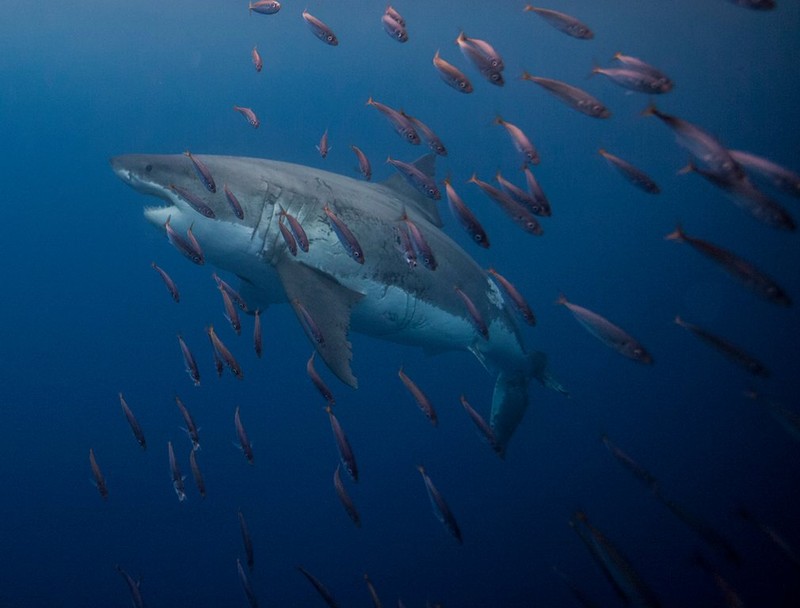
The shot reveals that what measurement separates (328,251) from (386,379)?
19.6 metres

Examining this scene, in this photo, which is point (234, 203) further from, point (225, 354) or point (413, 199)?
point (413, 199)

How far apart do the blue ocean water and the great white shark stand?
5.05 ft

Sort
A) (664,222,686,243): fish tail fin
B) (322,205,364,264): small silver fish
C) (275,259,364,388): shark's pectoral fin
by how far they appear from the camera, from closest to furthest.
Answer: (664,222,686,243): fish tail fin, (322,205,364,264): small silver fish, (275,259,364,388): shark's pectoral fin

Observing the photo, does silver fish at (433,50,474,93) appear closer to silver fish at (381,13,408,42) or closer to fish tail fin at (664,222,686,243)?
silver fish at (381,13,408,42)

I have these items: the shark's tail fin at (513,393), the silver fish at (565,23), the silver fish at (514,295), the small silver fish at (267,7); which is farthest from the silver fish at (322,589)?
the small silver fish at (267,7)

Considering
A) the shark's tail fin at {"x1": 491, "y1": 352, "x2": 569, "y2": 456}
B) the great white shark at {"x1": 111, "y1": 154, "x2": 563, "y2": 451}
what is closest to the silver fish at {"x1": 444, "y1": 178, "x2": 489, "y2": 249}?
the great white shark at {"x1": 111, "y1": 154, "x2": 563, "y2": 451}

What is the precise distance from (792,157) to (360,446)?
4082 centimetres

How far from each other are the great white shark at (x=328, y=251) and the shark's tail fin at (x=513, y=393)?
4.58 feet

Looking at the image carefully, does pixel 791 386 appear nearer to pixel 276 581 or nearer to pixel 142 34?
pixel 276 581

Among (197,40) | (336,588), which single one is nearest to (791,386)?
(336,588)

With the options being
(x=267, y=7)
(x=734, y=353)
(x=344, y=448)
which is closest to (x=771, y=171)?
(x=734, y=353)

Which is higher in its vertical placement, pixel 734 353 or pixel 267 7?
pixel 267 7

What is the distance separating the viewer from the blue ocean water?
15195 millimetres

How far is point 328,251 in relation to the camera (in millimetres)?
5805
